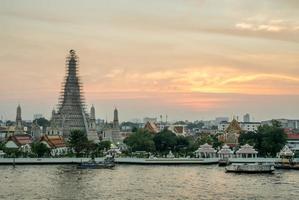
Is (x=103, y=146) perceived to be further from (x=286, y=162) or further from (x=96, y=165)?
(x=286, y=162)

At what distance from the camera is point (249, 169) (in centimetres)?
5191

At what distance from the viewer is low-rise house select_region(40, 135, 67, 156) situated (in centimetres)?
7413

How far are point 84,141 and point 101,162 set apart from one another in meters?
8.30

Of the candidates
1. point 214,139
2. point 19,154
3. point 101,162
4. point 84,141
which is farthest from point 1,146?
point 214,139

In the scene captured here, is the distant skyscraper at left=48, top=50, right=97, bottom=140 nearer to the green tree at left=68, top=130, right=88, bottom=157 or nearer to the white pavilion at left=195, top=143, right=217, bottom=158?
the green tree at left=68, top=130, right=88, bottom=157

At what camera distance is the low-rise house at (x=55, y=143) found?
74131mm

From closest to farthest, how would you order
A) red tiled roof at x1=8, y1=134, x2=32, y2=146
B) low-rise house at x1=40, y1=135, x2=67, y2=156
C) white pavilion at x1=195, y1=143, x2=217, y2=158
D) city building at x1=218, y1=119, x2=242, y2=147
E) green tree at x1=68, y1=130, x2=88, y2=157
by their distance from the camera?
green tree at x1=68, y1=130, x2=88, y2=157, white pavilion at x1=195, y1=143, x2=217, y2=158, low-rise house at x1=40, y1=135, x2=67, y2=156, red tiled roof at x1=8, y1=134, x2=32, y2=146, city building at x1=218, y1=119, x2=242, y2=147

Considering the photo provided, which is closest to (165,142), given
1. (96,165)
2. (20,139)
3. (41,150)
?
(41,150)

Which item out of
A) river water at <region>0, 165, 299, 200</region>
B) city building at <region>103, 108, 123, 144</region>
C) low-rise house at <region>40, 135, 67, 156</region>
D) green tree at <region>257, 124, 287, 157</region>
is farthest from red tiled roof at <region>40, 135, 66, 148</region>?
green tree at <region>257, 124, 287, 157</region>

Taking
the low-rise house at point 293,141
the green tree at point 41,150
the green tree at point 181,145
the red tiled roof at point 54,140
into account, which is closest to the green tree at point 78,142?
the green tree at point 41,150

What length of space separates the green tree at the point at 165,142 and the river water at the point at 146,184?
1880cm

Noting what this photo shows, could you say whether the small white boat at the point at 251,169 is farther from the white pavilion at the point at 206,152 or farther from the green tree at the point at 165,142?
the green tree at the point at 165,142

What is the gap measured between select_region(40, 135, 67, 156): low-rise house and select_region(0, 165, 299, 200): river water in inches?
801

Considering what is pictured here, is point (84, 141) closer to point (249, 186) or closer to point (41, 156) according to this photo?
point (41, 156)
